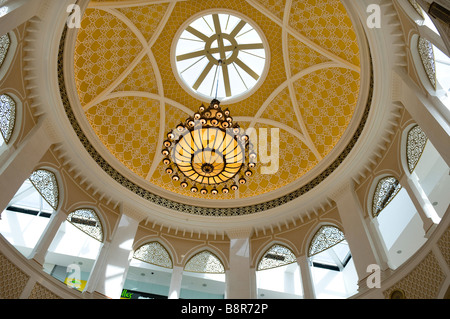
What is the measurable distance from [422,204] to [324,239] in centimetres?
307

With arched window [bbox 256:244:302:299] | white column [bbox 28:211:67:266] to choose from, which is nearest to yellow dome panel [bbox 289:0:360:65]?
white column [bbox 28:211:67:266]

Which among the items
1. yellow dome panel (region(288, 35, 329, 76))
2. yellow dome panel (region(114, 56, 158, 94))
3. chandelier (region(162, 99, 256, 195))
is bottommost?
chandelier (region(162, 99, 256, 195))

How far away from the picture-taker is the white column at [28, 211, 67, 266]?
25.8 feet

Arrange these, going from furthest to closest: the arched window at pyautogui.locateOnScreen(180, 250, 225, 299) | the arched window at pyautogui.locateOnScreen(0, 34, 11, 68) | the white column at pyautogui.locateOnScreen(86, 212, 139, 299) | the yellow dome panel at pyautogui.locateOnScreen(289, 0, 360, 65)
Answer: the arched window at pyautogui.locateOnScreen(180, 250, 225, 299)
the yellow dome panel at pyautogui.locateOnScreen(289, 0, 360, 65)
the white column at pyautogui.locateOnScreen(86, 212, 139, 299)
the arched window at pyautogui.locateOnScreen(0, 34, 11, 68)

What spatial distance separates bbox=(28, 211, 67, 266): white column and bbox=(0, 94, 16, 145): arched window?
2.18 meters

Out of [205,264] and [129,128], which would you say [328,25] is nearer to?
[129,128]

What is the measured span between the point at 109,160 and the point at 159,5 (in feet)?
15.7

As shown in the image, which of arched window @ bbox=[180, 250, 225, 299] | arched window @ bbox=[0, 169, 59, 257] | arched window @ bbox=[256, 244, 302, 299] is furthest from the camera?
arched window @ bbox=[256, 244, 302, 299]

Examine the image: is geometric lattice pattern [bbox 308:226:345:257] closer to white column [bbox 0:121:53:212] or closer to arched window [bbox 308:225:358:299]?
arched window [bbox 308:225:358:299]

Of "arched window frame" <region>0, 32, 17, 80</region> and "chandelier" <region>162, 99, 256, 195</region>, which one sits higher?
"arched window frame" <region>0, 32, 17, 80</region>

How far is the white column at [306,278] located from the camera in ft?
28.4

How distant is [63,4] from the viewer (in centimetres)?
770
